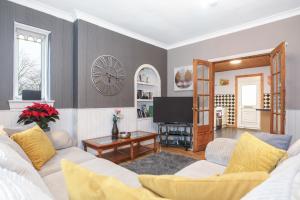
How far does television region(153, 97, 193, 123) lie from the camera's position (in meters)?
3.98

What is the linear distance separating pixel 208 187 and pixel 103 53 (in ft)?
10.8

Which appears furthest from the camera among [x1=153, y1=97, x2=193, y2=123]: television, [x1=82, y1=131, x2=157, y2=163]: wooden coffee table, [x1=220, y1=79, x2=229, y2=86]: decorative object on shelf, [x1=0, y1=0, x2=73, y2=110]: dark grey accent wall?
[x1=220, y1=79, x2=229, y2=86]: decorative object on shelf

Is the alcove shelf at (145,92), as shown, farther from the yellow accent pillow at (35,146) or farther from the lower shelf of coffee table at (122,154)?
the yellow accent pillow at (35,146)

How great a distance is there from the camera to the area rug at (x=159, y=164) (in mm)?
2652

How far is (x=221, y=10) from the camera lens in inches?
116

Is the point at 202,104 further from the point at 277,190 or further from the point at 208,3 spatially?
the point at 277,190

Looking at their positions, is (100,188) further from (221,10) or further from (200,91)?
(200,91)

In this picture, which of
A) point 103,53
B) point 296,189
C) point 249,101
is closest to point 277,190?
point 296,189

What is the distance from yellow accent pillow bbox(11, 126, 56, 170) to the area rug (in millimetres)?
1354

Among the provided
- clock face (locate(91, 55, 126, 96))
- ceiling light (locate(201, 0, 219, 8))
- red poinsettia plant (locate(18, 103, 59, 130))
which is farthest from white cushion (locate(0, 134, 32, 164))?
ceiling light (locate(201, 0, 219, 8))

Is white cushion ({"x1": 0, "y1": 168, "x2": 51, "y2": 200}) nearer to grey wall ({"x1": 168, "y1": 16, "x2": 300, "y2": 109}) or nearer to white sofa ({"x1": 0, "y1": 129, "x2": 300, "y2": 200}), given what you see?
white sofa ({"x1": 0, "y1": 129, "x2": 300, "y2": 200})

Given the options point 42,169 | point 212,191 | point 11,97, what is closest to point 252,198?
point 212,191

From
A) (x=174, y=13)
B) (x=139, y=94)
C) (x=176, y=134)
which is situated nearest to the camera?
(x=174, y=13)

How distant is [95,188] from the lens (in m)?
0.56
